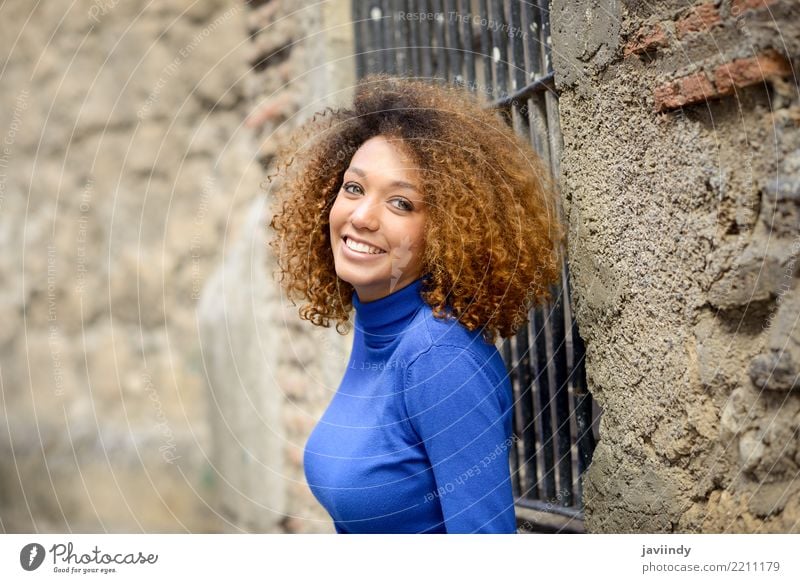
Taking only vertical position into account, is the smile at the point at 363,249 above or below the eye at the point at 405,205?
below

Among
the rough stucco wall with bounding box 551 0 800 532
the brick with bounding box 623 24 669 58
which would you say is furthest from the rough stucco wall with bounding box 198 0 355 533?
the brick with bounding box 623 24 669 58

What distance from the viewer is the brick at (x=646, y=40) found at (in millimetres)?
1156

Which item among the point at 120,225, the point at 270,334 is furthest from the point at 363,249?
the point at 120,225

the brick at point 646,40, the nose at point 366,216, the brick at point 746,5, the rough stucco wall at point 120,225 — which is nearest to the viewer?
the brick at point 746,5

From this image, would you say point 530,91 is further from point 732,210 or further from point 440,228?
point 732,210

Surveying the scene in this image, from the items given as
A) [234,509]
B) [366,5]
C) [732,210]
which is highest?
[366,5]

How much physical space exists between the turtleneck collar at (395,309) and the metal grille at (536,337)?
0.31 metres

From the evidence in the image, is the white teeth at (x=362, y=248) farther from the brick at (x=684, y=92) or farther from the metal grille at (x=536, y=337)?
the brick at (x=684, y=92)

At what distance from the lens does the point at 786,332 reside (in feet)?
3.33

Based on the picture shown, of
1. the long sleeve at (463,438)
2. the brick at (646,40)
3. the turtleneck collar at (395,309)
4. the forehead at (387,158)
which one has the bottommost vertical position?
the long sleeve at (463,438)

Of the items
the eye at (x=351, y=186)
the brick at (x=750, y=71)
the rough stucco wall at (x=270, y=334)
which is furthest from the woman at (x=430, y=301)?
the rough stucco wall at (x=270, y=334)

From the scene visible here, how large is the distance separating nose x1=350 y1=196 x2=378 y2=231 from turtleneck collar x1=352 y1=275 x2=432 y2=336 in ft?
0.38

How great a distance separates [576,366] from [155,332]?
1793mm
